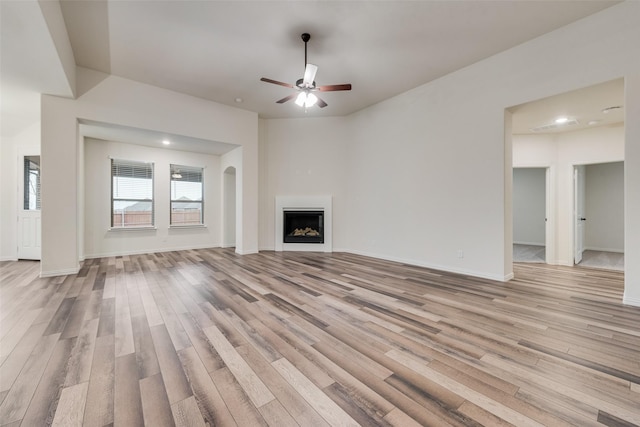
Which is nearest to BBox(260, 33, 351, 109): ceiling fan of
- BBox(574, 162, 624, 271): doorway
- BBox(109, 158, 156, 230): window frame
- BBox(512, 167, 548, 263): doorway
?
BBox(109, 158, 156, 230): window frame

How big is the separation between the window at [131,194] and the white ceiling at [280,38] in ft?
6.91

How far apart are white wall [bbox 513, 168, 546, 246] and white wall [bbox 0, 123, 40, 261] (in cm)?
1270

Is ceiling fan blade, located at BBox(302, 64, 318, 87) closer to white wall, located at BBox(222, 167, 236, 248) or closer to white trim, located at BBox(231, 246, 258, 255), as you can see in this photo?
white trim, located at BBox(231, 246, 258, 255)

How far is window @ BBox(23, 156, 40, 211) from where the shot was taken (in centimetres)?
549

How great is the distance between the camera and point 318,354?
1913 mm

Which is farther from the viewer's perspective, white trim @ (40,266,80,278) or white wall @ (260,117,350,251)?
white wall @ (260,117,350,251)

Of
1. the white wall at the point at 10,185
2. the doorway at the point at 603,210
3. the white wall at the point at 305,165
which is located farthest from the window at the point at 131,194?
the doorway at the point at 603,210

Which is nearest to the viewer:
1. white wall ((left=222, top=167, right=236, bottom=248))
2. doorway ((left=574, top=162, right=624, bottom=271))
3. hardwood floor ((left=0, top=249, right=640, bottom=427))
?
hardwood floor ((left=0, top=249, right=640, bottom=427))

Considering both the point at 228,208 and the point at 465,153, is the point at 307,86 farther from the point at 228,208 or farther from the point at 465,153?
the point at 228,208

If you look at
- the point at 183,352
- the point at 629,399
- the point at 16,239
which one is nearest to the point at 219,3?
the point at 183,352

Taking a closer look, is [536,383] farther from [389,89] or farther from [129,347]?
[389,89]

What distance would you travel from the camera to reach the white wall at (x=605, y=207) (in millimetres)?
6816

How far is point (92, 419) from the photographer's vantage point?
51.6 inches

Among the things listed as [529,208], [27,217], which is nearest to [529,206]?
[529,208]
